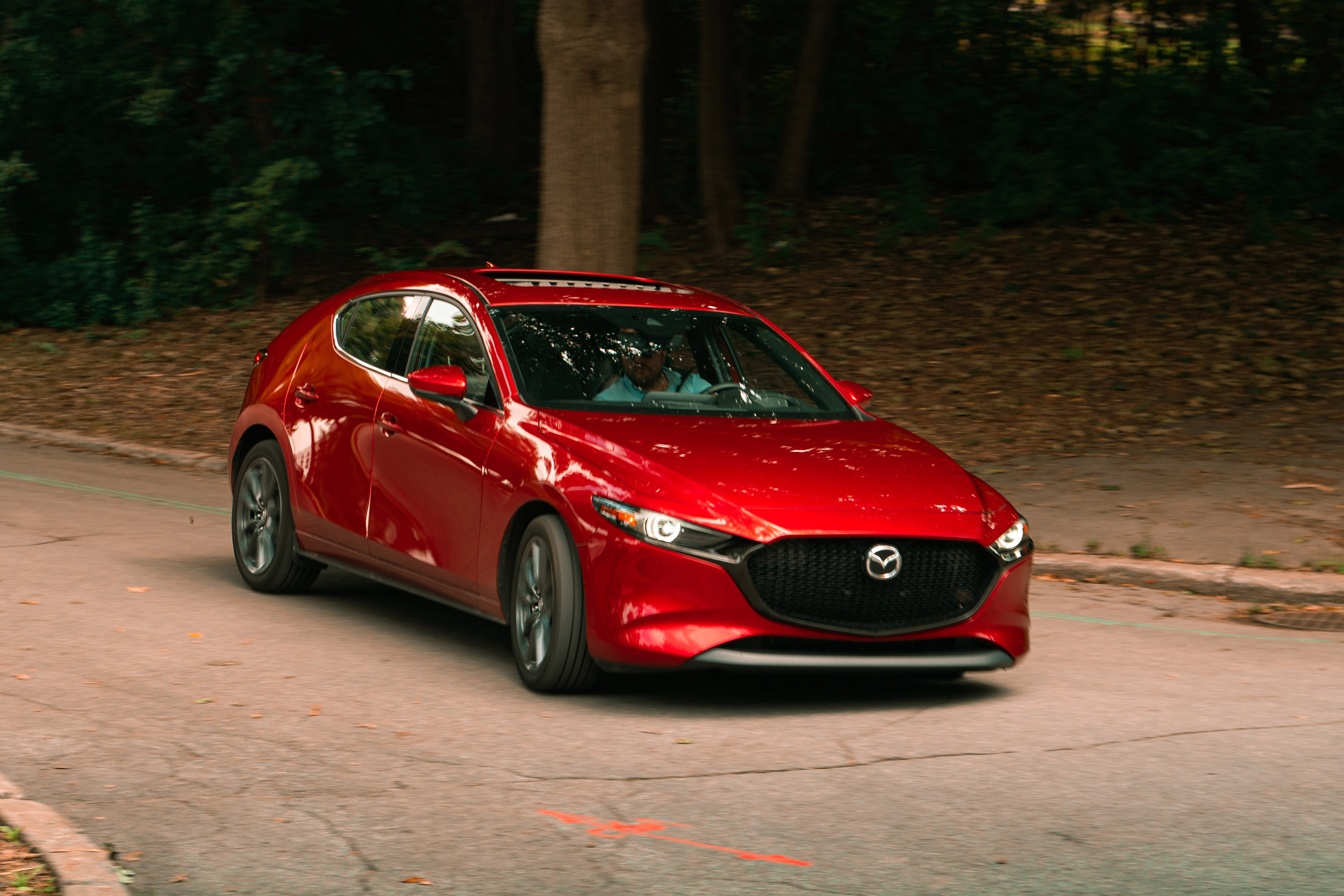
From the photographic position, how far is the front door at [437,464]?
7.29 metres

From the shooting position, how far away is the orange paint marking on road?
4855 mm

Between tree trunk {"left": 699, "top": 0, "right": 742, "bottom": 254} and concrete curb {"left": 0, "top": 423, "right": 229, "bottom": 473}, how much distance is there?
859 centimetres

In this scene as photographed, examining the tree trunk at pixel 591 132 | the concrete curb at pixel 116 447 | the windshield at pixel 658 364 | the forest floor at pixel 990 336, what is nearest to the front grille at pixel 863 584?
the windshield at pixel 658 364

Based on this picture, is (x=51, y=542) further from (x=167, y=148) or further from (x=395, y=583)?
(x=167, y=148)

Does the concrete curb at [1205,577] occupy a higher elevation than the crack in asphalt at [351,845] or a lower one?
lower

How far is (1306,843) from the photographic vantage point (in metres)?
5.09

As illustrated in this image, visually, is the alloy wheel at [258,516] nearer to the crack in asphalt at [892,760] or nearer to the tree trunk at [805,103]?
the crack in asphalt at [892,760]

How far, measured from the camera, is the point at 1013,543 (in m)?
6.88

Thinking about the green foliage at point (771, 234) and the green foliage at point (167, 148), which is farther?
the green foliage at point (167, 148)

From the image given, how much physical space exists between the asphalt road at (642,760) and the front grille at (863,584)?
0.41 meters

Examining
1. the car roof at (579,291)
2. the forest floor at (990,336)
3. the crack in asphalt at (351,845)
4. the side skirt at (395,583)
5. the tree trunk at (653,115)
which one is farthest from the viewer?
the tree trunk at (653,115)

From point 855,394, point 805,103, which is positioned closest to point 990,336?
point 805,103

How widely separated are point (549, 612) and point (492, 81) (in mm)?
20640

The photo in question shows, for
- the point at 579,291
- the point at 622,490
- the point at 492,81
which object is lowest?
the point at 622,490
